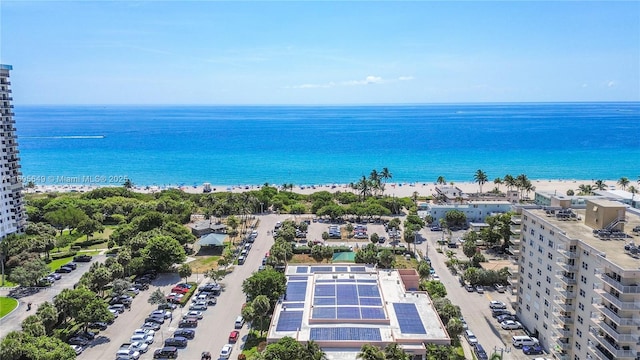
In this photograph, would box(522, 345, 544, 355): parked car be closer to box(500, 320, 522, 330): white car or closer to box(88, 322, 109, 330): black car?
box(500, 320, 522, 330): white car

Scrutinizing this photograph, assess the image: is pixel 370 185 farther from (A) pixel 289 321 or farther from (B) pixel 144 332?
(B) pixel 144 332

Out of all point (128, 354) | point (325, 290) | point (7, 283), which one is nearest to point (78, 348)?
point (128, 354)

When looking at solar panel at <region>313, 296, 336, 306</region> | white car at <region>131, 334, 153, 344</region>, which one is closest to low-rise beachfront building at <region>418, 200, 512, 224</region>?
solar panel at <region>313, 296, 336, 306</region>

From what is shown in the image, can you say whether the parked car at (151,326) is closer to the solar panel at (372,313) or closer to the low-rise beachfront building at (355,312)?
the low-rise beachfront building at (355,312)

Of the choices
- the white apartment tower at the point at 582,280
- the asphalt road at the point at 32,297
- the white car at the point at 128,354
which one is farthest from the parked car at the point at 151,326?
the white apartment tower at the point at 582,280

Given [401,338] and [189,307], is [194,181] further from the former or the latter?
[401,338]

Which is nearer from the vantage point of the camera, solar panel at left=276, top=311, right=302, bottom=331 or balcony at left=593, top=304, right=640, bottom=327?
balcony at left=593, top=304, right=640, bottom=327

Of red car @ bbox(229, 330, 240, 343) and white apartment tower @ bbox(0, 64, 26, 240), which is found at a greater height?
white apartment tower @ bbox(0, 64, 26, 240)
